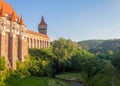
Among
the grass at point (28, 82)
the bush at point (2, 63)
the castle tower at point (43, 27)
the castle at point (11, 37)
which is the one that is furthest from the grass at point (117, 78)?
the castle tower at point (43, 27)

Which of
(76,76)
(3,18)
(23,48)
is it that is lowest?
(76,76)

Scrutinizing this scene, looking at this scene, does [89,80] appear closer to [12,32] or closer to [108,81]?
[108,81]

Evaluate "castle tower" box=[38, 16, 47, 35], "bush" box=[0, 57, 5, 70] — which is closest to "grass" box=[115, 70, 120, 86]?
"bush" box=[0, 57, 5, 70]

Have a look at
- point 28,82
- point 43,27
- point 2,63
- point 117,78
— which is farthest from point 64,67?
point 43,27

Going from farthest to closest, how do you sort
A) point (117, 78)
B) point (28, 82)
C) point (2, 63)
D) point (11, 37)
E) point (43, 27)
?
point (43, 27) → point (11, 37) → point (28, 82) → point (2, 63) → point (117, 78)

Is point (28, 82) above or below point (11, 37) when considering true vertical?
below

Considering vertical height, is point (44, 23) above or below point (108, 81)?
above

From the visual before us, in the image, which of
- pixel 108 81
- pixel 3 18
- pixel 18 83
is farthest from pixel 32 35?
pixel 108 81

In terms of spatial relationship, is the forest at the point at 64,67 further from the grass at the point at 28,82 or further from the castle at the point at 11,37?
the castle at the point at 11,37

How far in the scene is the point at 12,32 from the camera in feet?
180

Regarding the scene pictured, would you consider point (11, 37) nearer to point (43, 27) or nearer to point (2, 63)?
point (2, 63)

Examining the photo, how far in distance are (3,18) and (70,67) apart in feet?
87.4

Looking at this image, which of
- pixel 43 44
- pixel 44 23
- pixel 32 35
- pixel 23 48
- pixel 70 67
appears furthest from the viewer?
pixel 44 23

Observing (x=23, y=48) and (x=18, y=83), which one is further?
(x=23, y=48)
